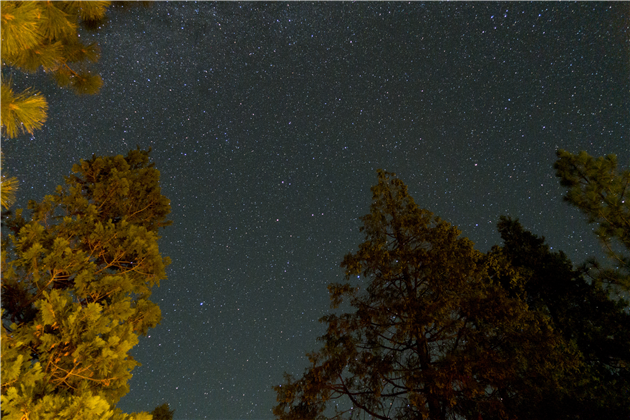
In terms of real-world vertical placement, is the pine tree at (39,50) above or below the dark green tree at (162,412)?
above

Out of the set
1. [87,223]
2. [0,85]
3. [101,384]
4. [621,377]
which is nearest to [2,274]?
[87,223]

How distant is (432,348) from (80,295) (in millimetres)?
6607

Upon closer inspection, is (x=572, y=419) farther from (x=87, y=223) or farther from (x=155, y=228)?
(x=87, y=223)

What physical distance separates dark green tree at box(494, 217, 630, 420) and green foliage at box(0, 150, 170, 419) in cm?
784

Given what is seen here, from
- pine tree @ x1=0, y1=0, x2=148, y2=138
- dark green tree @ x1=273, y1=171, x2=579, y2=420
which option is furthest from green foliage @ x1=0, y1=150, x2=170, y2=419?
dark green tree @ x1=273, y1=171, x2=579, y2=420

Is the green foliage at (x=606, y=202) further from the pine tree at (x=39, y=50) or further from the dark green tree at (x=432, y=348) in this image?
the pine tree at (x=39, y=50)

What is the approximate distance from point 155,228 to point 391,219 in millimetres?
5439

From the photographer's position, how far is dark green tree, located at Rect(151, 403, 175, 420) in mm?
6434

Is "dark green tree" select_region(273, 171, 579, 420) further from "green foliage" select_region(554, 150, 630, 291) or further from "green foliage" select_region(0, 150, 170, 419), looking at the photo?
"green foliage" select_region(0, 150, 170, 419)

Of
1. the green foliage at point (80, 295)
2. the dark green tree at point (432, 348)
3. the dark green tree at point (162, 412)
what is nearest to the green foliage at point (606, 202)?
the dark green tree at point (432, 348)

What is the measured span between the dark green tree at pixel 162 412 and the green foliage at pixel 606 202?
31.7ft

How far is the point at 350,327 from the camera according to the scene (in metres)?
7.10

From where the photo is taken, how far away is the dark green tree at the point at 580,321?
20.2 ft

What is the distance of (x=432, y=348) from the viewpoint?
687cm
